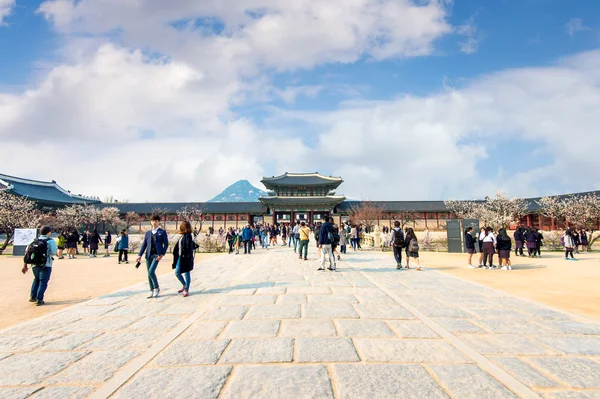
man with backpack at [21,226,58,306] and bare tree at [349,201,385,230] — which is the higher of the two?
bare tree at [349,201,385,230]

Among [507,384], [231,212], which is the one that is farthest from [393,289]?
[231,212]

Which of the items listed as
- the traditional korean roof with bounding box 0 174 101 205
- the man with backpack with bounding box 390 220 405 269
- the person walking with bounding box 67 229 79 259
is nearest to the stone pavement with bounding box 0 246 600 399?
the man with backpack with bounding box 390 220 405 269

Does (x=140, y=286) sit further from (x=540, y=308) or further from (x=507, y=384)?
(x=540, y=308)

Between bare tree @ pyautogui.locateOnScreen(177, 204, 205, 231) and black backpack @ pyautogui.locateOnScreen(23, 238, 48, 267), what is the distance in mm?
36454

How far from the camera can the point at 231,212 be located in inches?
1753

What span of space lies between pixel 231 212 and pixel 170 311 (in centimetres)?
3995

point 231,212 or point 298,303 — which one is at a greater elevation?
point 231,212

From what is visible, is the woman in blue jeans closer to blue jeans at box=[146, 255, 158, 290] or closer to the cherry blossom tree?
blue jeans at box=[146, 255, 158, 290]

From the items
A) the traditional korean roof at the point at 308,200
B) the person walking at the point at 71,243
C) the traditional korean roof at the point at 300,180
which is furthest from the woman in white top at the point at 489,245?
the traditional korean roof at the point at 300,180

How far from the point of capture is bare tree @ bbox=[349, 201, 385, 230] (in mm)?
41406

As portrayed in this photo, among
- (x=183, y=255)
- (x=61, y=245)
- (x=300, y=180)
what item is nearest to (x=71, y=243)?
(x=61, y=245)

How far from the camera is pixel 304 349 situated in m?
3.47

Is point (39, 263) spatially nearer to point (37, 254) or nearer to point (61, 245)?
point (37, 254)

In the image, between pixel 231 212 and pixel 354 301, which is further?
pixel 231 212
